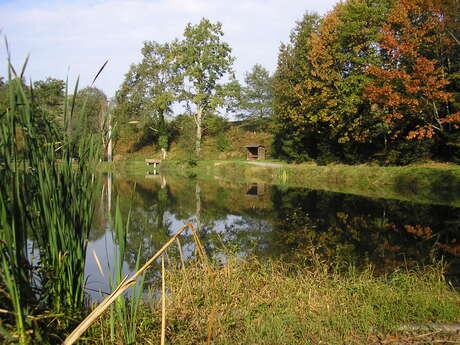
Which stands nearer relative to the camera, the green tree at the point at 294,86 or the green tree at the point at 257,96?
the green tree at the point at 294,86

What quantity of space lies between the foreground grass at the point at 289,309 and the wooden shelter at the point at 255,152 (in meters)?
31.0

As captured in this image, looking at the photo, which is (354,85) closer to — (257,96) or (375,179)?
(375,179)

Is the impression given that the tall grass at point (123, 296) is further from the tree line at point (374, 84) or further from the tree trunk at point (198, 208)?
the tree line at point (374, 84)

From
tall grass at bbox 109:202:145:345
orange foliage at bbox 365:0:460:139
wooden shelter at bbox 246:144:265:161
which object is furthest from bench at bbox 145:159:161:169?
tall grass at bbox 109:202:145:345

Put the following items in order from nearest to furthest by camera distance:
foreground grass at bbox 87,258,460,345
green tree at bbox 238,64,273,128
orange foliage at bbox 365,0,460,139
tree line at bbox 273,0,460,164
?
foreground grass at bbox 87,258,460,345 → orange foliage at bbox 365,0,460,139 → tree line at bbox 273,0,460,164 → green tree at bbox 238,64,273,128

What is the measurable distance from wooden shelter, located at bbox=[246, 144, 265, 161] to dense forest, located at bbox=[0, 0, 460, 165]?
1.30 meters

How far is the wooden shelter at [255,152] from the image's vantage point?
3569 cm

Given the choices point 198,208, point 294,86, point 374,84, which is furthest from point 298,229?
point 294,86

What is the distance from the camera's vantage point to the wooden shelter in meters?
35.7

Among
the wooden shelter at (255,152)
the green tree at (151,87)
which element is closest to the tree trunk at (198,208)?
the wooden shelter at (255,152)

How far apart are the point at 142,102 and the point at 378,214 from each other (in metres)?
32.7

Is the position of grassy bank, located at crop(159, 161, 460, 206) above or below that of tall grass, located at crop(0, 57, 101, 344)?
below

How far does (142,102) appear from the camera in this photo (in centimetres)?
4038

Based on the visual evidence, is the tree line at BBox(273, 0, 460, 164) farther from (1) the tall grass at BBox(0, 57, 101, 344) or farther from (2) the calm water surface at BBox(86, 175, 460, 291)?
(1) the tall grass at BBox(0, 57, 101, 344)
